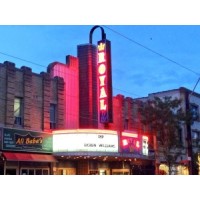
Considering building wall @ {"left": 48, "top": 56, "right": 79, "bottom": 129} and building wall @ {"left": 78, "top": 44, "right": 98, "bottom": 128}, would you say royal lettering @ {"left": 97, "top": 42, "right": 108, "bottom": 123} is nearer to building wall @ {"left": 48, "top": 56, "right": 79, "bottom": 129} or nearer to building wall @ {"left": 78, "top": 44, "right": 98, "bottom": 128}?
building wall @ {"left": 78, "top": 44, "right": 98, "bottom": 128}

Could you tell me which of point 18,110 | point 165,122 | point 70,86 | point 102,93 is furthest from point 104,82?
point 165,122

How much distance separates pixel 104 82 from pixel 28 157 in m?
6.69

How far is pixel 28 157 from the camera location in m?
21.1

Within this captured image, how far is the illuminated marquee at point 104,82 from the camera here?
24.7 meters

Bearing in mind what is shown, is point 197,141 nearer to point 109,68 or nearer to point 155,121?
point 155,121

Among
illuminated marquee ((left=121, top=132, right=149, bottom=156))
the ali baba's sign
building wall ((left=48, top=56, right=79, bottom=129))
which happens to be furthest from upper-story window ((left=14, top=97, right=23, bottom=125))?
illuminated marquee ((left=121, top=132, right=149, bottom=156))

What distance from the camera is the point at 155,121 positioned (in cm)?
3123

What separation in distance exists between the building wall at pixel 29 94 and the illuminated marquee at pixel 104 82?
235cm

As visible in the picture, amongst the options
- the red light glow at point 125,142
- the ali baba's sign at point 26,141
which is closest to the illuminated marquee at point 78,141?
the ali baba's sign at point 26,141

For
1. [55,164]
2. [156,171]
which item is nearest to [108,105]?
[55,164]

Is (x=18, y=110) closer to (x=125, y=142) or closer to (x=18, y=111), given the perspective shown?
(x=18, y=111)

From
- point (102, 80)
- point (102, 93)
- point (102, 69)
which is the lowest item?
point (102, 93)

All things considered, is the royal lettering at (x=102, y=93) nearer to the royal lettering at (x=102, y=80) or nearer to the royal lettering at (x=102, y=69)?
the royal lettering at (x=102, y=80)

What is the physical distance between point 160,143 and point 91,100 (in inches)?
373
